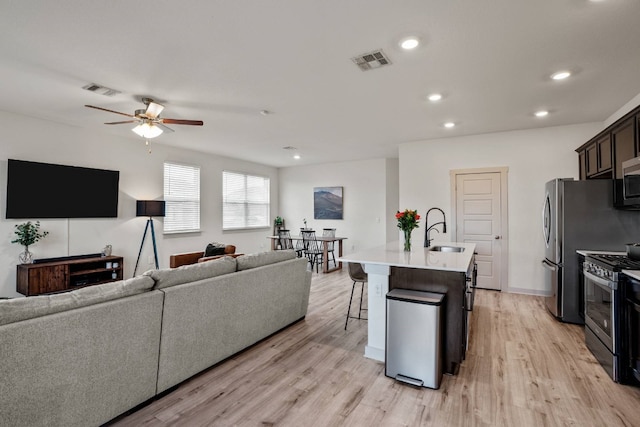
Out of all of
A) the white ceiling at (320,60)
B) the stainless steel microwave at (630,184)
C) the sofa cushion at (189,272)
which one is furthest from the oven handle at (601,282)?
the sofa cushion at (189,272)

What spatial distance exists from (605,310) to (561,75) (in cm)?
225

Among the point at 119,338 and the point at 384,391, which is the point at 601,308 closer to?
the point at 384,391

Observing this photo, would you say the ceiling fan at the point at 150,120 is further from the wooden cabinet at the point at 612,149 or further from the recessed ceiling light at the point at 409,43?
the wooden cabinet at the point at 612,149

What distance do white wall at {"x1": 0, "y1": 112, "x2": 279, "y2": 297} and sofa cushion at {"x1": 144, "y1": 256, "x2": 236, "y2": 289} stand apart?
139 inches

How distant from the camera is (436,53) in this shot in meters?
2.71

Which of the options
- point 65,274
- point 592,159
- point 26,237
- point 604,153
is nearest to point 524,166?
point 592,159

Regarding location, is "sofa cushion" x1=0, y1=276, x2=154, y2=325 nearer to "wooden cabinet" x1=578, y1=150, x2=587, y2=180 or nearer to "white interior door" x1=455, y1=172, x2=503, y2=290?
"white interior door" x1=455, y1=172, x2=503, y2=290

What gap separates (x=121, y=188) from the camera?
18.1 feet

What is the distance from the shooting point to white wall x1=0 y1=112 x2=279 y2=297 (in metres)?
4.30

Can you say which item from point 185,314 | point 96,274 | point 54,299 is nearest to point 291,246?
point 96,274

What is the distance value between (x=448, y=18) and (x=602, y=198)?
2925mm

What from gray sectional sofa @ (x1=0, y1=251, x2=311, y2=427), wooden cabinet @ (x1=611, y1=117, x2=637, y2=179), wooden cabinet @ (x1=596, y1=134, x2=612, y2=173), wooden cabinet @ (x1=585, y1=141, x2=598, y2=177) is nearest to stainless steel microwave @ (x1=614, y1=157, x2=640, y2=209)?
wooden cabinet @ (x1=611, y1=117, x2=637, y2=179)

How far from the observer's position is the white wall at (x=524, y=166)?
4.88 m

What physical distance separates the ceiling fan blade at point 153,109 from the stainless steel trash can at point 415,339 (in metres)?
3.29
